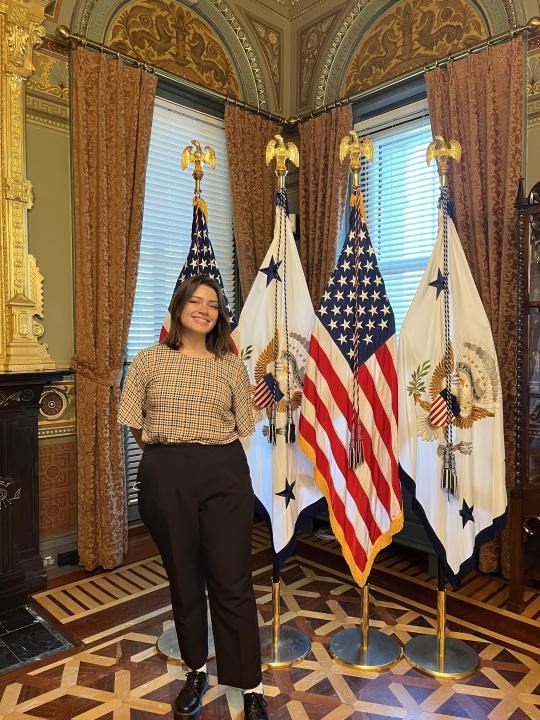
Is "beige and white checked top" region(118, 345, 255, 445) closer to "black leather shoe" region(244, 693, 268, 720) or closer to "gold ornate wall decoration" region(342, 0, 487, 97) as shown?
"black leather shoe" region(244, 693, 268, 720)

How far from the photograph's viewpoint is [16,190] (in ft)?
9.62

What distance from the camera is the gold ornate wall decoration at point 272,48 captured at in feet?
13.5

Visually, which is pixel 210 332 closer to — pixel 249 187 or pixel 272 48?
pixel 249 187

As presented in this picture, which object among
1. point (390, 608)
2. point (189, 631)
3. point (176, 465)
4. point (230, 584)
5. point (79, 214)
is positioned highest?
point (79, 214)

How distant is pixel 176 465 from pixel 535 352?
1915mm

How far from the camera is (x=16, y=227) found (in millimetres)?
2957

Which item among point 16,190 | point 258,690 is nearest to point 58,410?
point 16,190

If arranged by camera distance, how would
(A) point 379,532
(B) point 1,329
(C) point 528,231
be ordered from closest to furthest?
(A) point 379,532, (C) point 528,231, (B) point 1,329

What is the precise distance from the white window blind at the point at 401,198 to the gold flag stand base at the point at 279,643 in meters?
2.04

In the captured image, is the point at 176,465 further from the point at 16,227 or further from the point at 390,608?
the point at 16,227

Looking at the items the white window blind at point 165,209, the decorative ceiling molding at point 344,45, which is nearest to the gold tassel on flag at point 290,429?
the white window blind at point 165,209

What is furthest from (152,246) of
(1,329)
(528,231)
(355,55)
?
(528,231)

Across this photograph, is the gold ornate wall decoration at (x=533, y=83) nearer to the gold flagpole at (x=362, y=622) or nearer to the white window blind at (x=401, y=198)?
the white window blind at (x=401, y=198)

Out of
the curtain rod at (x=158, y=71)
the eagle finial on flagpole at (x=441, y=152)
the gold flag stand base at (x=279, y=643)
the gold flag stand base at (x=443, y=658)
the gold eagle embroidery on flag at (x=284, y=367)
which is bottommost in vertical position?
the gold flag stand base at (x=443, y=658)
